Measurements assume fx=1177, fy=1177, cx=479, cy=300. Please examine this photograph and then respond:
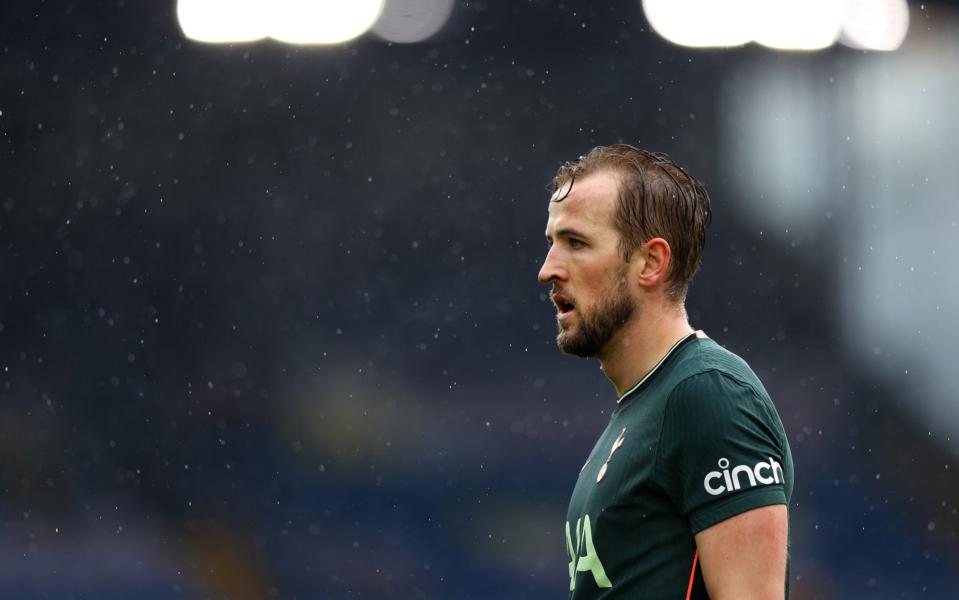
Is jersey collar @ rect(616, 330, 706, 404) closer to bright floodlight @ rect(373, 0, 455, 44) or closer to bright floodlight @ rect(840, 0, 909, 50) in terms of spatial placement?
bright floodlight @ rect(373, 0, 455, 44)

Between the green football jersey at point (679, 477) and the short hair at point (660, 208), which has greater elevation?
the short hair at point (660, 208)

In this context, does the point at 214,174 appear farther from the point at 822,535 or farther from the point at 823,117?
the point at 822,535

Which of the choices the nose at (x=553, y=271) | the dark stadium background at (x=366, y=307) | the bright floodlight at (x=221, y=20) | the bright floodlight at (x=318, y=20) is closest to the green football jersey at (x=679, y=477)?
the nose at (x=553, y=271)

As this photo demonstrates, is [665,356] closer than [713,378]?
No

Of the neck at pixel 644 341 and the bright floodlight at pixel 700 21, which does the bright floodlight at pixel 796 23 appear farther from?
the neck at pixel 644 341

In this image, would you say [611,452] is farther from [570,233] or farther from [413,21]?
[413,21]

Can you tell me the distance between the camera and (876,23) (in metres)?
7.24

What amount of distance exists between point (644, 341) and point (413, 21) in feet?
17.7

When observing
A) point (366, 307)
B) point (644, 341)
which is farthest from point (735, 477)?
point (366, 307)

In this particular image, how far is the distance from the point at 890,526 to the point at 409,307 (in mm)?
3033

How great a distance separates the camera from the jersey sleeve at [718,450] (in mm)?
1621

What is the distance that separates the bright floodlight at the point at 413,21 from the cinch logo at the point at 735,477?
5.72 m

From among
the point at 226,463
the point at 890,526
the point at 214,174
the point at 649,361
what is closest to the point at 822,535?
the point at 890,526

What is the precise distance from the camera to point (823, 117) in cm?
702
